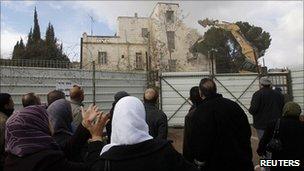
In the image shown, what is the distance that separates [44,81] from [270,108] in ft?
24.7

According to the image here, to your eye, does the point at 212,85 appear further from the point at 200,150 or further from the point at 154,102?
the point at 154,102

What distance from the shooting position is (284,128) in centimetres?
527

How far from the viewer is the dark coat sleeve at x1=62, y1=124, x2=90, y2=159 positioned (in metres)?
3.67

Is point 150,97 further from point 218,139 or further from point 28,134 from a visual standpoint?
point 28,134

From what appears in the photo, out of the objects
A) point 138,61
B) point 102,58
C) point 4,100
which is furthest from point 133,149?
point 138,61

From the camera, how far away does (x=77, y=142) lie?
3.79 meters

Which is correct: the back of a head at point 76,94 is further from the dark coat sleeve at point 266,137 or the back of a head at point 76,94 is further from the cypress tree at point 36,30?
the cypress tree at point 36,30

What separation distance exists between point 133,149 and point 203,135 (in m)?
1.73

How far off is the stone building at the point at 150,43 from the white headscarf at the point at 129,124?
A: 43.9m

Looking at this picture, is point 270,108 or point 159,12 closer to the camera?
point 270,108

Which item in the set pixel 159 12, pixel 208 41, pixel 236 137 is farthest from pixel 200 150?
pixel 159 12

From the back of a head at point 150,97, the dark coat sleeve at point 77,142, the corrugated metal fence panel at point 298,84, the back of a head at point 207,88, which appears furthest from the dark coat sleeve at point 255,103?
the corrugated metal fence panel at point 298,84

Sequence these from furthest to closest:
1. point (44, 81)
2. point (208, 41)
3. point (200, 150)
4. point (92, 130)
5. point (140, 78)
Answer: point (208, 41)
point (140, 78)
point (44, 81)
point (200, 150)
point (92, 130)

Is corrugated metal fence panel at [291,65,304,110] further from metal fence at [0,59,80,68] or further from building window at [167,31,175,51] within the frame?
building window at [167,31,175,51]
